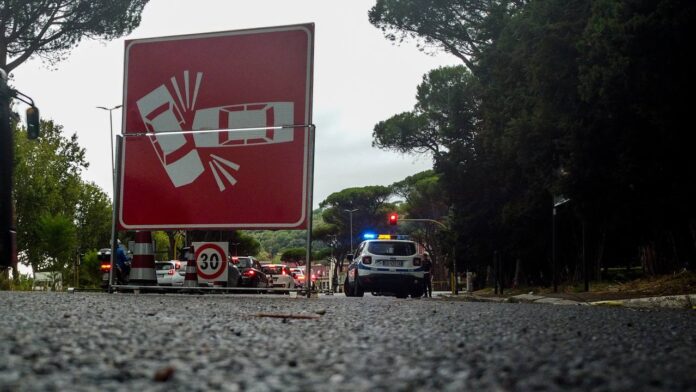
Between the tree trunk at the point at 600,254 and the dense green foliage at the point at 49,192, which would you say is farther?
the dense green foliage at the point at 49,192

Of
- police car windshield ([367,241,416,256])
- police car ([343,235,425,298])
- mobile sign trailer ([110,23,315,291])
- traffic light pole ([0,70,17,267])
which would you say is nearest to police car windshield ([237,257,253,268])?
police car ([343,235,425,298])

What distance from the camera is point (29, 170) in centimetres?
3362

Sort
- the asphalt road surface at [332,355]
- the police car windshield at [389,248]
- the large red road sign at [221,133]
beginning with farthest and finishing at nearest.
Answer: the police car windshield at [389,248] → the large red road sign at [221,133] → the asphalt road surface at [332,355]

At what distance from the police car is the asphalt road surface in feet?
40.0

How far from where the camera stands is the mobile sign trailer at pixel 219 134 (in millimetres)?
9969

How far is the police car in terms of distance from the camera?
679 inches

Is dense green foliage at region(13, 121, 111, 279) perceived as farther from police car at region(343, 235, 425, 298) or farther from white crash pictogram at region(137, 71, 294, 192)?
white crash pictogram at region(137, 71, 294, 192)

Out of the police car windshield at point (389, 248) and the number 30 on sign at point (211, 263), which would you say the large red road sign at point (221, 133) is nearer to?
the number 30 on sign at point (211, 263)

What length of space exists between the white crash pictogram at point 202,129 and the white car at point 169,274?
1168 cm

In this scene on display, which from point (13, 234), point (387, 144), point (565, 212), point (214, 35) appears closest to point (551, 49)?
point (565, 212)

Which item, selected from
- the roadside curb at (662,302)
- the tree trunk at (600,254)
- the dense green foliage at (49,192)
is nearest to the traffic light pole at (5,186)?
the roadside curb at (662,302)

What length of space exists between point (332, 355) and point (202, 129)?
748 centimetres

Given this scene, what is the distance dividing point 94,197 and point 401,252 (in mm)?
28562

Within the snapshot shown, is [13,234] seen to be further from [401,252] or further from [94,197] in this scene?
[94,197]
